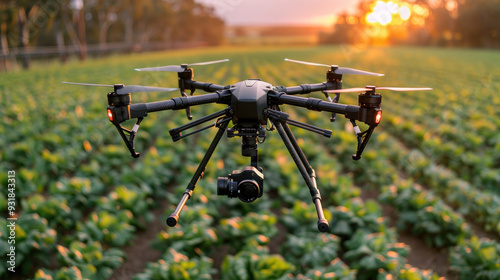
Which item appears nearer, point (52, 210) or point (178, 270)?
point (178, 270)

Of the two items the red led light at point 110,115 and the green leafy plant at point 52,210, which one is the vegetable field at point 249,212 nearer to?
the green leafy plant at point 52,210

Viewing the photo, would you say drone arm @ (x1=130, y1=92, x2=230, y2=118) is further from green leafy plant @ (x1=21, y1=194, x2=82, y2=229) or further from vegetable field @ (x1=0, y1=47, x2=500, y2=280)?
green leafy plant @ (x1=21, y1=194, x2=82, y2=229)

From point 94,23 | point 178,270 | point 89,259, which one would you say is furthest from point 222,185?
point 94,23

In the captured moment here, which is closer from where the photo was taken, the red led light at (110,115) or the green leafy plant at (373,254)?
the red led light at (110,115)

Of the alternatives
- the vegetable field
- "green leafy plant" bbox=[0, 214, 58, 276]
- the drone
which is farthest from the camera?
"green leafy plant" bbox=[0, 214, 58, 276]

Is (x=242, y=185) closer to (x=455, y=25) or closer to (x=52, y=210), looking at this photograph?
(x=52, y=210)

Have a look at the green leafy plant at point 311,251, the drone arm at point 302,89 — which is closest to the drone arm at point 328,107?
the drone arm at point 302,89

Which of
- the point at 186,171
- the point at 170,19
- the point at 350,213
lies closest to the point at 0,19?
the point at 186,171
